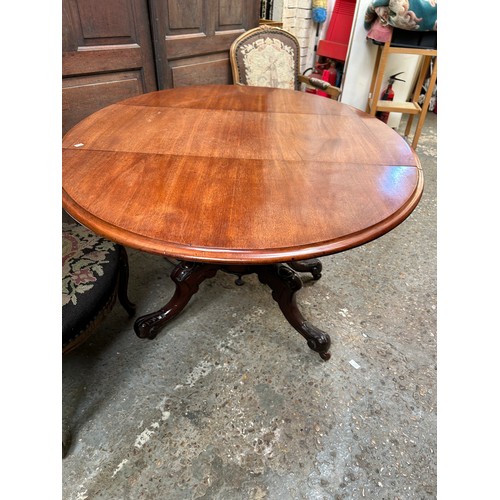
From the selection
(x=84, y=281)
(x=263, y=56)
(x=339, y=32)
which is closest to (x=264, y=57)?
(x=263, y=56)

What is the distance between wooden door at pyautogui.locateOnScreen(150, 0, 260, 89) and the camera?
1829mm

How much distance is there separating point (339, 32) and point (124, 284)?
2.75 metres

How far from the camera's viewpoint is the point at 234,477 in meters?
0.99

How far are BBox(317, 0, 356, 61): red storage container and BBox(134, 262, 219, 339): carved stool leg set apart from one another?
2.48 m

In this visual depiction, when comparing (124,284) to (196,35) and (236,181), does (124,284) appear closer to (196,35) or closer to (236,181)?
(236,181)

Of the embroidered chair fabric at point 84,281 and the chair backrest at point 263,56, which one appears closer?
the embroidered chair fabric at point 84,281

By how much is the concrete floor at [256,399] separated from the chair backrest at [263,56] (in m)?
1.31

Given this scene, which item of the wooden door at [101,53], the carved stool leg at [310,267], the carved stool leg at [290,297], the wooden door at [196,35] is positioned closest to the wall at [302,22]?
the wooden door at [196,35]

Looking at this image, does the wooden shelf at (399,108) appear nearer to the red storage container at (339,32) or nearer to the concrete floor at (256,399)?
the red storage container at (339,32)

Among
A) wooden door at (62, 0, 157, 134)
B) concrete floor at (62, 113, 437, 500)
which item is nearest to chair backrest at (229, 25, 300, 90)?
wooden door at (62, 0, 157, 134)

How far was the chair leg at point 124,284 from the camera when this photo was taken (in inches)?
45.5

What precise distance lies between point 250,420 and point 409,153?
0.97 metres

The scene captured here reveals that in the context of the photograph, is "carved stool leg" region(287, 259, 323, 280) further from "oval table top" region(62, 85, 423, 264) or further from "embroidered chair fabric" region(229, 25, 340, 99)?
"embroidered chair fabric" region(229, 25, 340, 99)

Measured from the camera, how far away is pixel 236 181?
2.78 ft
